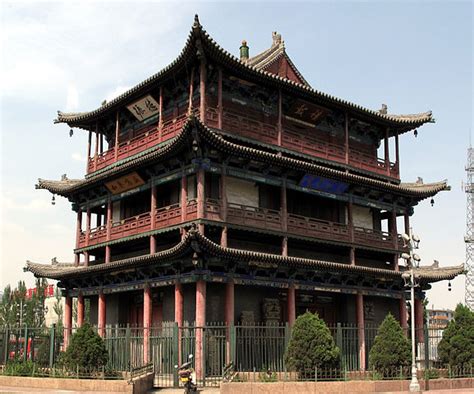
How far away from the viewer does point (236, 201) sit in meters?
25.9

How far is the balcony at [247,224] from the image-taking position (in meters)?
24.2

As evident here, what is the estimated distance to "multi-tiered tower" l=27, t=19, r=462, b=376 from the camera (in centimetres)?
2402

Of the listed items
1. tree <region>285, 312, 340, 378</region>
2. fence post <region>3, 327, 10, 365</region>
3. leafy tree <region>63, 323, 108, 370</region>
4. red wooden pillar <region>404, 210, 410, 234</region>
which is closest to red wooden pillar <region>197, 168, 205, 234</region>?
leafy tree <region>63, 323, 108, 370</region>

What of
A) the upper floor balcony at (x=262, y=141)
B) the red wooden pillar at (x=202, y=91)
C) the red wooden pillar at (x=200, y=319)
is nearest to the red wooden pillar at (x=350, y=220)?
the upper floor balcony at (x=262, y=141)

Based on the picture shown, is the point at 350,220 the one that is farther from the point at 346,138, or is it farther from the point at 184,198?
the point at 184,198

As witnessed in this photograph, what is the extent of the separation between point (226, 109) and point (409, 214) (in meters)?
11.5

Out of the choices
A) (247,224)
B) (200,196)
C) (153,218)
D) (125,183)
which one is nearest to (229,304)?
(247,224)

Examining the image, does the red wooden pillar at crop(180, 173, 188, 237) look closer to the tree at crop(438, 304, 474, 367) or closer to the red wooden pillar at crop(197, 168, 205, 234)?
the red wooden pillar at crop(197, 168, 205, 234)

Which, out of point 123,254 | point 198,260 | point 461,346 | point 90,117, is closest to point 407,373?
point 461,346

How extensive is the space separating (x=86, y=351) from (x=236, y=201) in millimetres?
8953

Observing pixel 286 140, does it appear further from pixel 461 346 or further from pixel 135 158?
pixel 461 346

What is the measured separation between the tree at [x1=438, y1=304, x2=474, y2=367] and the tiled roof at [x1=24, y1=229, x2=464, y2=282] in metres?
4.85

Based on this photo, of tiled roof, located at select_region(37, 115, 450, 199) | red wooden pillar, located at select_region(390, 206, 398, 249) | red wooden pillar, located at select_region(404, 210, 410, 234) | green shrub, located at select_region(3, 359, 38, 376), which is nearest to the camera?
green shrub, located at select_region(3, 359, 38, 376)

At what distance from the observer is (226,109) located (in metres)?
26.7
